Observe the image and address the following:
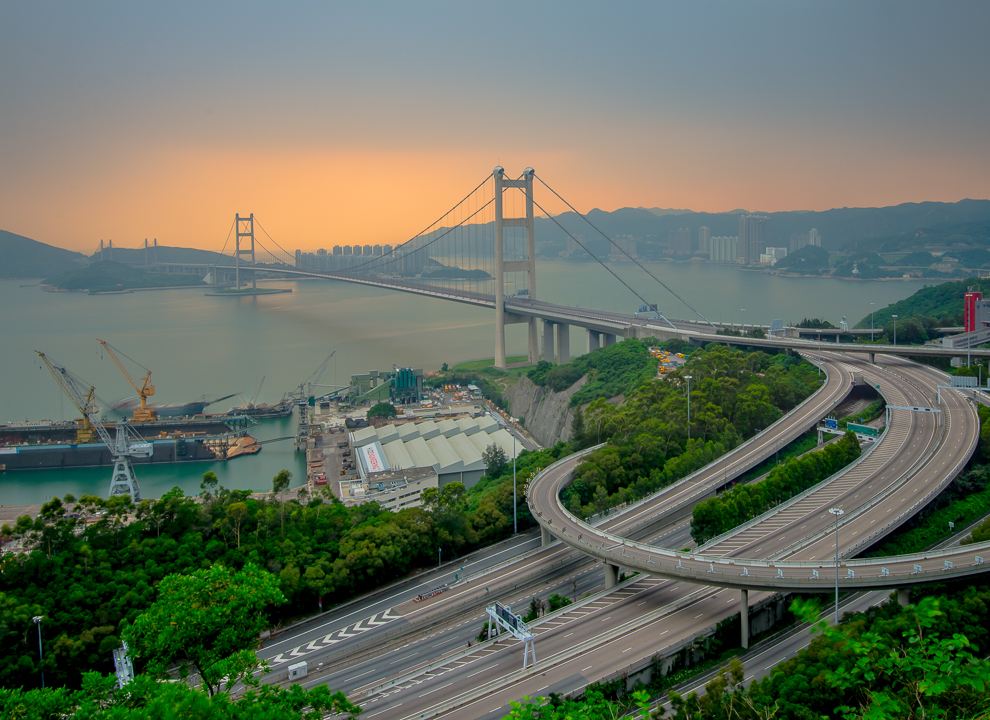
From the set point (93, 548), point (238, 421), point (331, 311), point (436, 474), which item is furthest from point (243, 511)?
point (331, 311)

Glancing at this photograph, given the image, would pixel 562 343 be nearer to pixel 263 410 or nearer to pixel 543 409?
pixel 543 409

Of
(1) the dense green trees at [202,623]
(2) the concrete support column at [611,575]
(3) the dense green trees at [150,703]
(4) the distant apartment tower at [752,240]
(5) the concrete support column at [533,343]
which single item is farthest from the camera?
(4) the distant apartment tower at [752,240]

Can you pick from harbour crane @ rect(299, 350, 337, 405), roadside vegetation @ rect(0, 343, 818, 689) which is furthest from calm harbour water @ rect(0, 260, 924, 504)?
roadside vegetation @ rect(0, 343, 818, 689)

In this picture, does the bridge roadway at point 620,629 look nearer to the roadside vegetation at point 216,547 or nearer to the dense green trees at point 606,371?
the roadside vegetation at point 216,547

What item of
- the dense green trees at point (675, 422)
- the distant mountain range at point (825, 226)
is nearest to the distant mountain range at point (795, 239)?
the distant mountain range at point (825, 226)

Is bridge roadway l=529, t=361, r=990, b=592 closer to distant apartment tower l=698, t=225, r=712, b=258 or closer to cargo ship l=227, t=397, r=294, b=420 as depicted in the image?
cargo ship l=227, t=397, r=294, b=420

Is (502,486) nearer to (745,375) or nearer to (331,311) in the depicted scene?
(745,375)

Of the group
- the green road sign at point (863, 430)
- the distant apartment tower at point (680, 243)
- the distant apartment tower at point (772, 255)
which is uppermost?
the distant apartment tower at point (680, 243)
